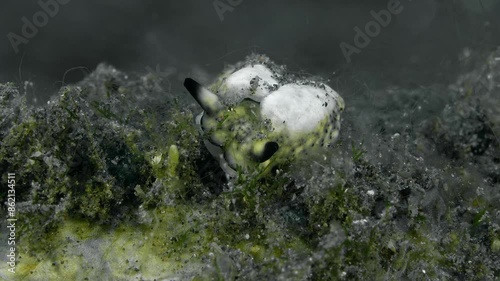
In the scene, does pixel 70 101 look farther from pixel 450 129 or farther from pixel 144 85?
pixel 450 129

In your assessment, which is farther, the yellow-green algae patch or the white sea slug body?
the white sea slug body

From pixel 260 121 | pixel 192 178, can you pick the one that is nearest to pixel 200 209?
pixel 192 178

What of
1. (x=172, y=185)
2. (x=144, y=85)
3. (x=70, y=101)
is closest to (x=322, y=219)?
(x=172, y=185)

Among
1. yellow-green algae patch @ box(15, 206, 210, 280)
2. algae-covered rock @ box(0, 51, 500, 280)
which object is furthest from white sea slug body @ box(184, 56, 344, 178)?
yellow-green algae patch @ box(15, 206, 210, 280)

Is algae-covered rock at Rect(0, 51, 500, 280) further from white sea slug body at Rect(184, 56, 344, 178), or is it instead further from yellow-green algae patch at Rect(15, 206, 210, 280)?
white sea slug body at Rect(184, 56, 344, 178)

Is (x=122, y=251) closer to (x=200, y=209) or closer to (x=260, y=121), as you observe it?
(x=200, y=209)

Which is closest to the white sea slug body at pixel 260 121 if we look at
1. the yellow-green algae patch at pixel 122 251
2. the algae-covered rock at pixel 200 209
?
the algae-covered rock at pixel 200 209
